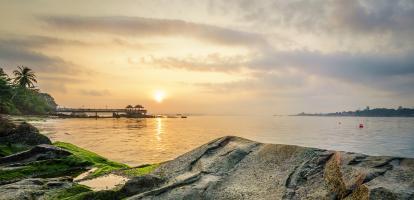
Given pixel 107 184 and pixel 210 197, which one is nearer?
pixel 210 197

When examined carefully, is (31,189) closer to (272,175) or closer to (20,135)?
(272,175)

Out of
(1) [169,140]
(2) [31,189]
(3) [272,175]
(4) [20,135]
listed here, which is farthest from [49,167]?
(1) [169,140]

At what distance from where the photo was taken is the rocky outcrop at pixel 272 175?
8352 millimetres

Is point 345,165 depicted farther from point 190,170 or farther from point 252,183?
point 190,170

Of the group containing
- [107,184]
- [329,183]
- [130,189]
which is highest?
[329,183]

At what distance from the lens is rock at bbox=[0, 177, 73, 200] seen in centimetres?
1322

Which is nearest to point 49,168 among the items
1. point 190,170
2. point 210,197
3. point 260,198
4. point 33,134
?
point 33,134

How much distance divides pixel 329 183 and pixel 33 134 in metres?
30.5

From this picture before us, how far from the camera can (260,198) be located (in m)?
9.61

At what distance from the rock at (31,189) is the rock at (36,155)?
1006 centimetres

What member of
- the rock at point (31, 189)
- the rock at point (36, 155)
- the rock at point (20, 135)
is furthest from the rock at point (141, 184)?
the rock at point (20, 135)

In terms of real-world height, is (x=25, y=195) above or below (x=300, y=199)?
below

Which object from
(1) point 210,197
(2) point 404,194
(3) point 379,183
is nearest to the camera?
(2) point 404,194

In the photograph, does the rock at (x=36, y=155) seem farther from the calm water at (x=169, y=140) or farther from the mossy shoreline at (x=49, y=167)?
the calm water at (x=169, y=140)
